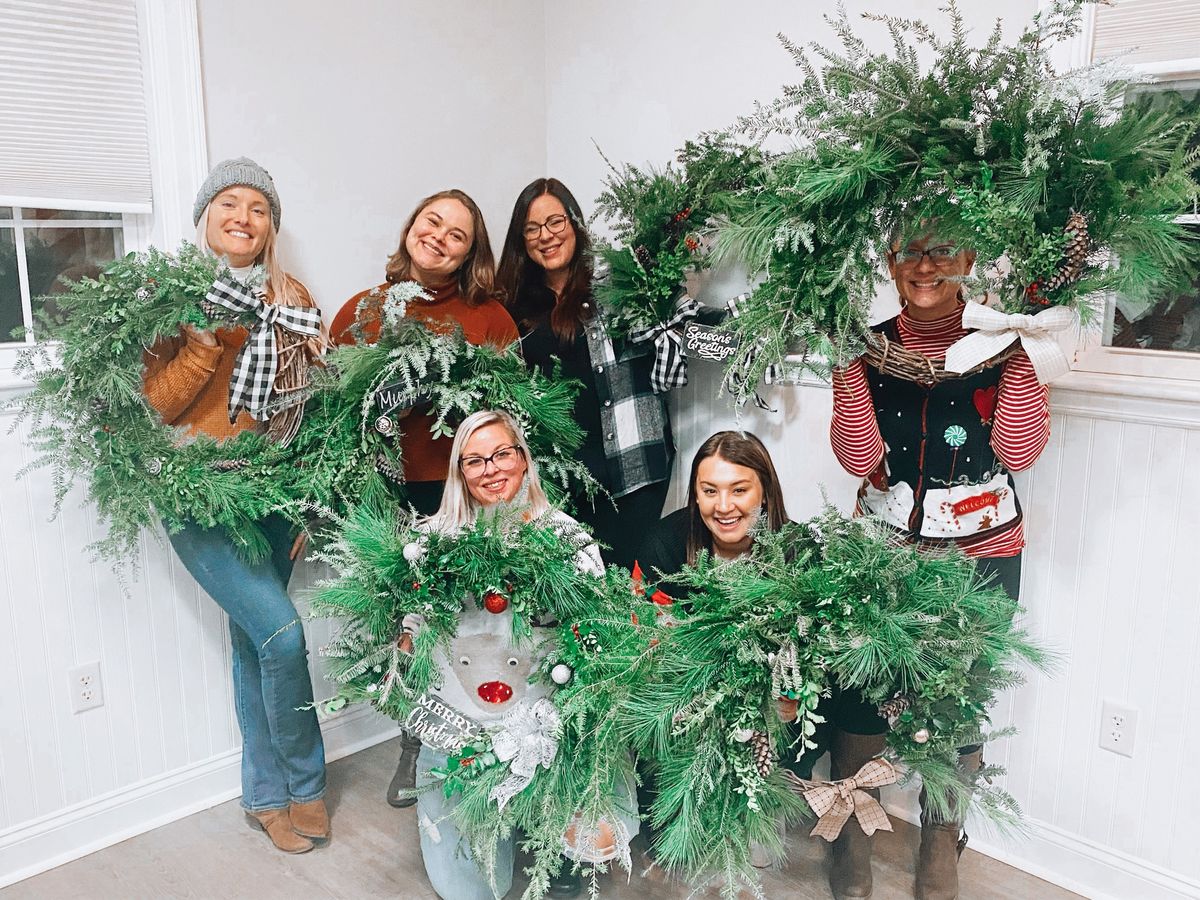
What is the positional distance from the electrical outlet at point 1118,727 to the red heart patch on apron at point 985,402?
2.56 ft

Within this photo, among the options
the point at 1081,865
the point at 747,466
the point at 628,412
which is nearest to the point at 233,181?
the point at 628,412

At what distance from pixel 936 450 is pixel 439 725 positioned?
1.28m

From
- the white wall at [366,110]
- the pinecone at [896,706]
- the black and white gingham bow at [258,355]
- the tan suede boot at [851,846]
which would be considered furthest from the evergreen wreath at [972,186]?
the white wall at [366,110]

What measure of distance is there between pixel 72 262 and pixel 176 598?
3.11 ft

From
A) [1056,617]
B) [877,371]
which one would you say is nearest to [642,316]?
[877,371]

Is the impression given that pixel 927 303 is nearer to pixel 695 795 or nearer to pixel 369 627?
pixel 695 795

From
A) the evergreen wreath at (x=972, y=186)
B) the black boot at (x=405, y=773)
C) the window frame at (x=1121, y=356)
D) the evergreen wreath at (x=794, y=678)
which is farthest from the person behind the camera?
the black boot at (x=405, y=773)

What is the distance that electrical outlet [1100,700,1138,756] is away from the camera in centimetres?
226

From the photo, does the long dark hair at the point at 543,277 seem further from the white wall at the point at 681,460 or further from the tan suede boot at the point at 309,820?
the tan suede boot at the point at 309,820

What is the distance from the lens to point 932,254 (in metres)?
2.03

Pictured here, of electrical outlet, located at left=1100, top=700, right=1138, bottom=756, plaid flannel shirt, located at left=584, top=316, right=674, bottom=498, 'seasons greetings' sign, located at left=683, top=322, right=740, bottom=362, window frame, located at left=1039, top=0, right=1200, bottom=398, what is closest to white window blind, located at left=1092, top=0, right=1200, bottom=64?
window frame, located at left=1039, top=0, right=1200, bottom=398

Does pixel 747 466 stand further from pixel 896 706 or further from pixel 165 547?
pixel 165 547

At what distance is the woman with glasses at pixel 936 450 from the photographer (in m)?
2.09

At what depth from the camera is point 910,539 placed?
226cm
